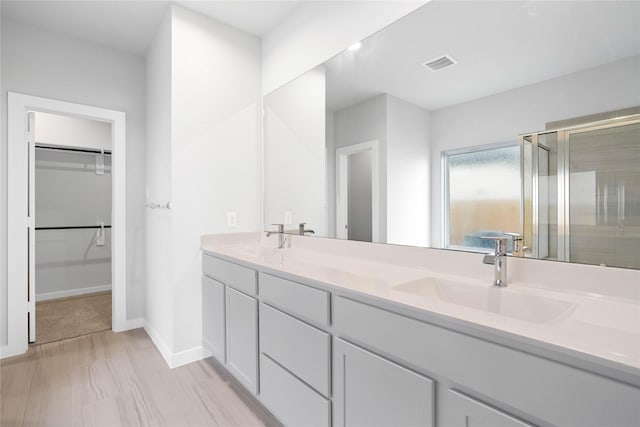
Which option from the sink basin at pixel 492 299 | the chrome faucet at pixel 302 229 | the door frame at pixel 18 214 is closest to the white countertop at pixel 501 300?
the sink basin at pixel 492 299

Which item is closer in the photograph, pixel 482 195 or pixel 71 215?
pixel 482 195

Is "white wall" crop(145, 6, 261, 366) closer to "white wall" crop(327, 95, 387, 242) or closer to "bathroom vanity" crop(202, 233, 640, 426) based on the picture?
"bathroom vanity" crop(202, 233, 640, 426)

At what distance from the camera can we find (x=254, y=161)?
2600mm

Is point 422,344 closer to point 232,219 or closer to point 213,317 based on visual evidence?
point 213,317

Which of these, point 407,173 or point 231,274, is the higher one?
point 407,173

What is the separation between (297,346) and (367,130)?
4.09 ft

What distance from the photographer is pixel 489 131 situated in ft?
4.31

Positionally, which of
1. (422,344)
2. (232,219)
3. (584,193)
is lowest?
(422,344)

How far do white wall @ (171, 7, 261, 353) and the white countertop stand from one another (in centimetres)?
66

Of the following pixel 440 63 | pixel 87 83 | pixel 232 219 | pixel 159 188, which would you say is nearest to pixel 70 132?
pixel 87 83

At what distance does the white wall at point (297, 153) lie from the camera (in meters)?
2.10

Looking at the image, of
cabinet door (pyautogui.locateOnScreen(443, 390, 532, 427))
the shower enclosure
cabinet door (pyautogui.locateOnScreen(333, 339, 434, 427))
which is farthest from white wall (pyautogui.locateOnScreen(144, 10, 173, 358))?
the shower enclosure

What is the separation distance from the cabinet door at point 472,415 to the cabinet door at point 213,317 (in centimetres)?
153

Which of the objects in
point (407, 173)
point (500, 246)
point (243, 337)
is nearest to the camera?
point (500, 246)
